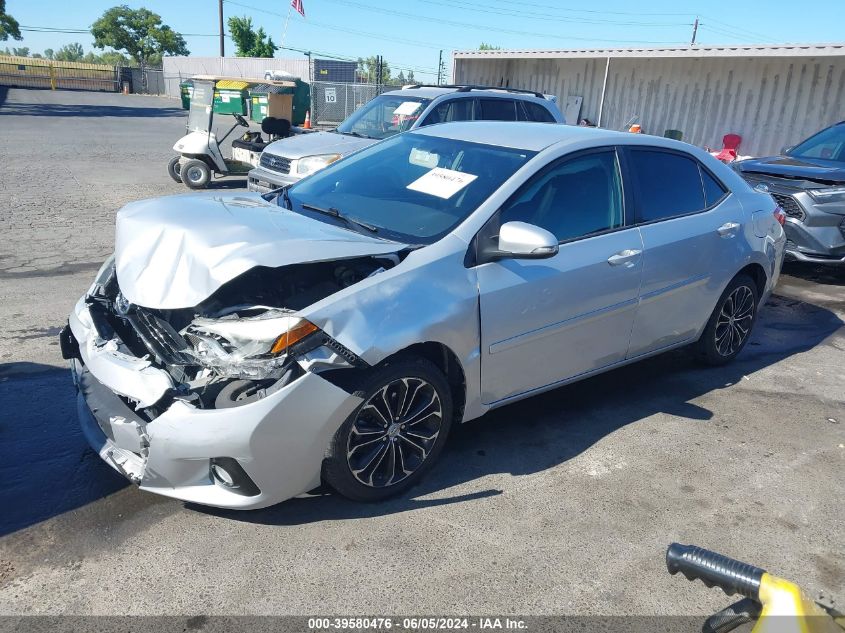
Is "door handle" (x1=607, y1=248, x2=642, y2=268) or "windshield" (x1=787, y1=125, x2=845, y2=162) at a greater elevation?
"windshield" (x1=787, y1=125, x2=845, y2=162)

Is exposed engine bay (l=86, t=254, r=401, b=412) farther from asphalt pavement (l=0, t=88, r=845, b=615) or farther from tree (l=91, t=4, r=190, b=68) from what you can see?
tree (l=91, t=4, r=190, b=68)

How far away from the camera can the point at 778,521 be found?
3.50m

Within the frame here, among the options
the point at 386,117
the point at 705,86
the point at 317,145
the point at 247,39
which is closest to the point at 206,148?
the point at 317,145

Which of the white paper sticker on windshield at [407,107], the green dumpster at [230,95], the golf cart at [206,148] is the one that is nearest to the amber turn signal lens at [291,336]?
the white paper sticker on windshield at [407,107]

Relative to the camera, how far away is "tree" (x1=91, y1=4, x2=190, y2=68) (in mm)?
74438

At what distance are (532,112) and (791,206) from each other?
378 cm

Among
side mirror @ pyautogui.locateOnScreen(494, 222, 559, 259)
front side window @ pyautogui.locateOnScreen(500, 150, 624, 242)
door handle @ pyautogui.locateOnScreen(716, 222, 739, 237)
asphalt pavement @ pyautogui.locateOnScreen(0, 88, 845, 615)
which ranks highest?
front side window @ pyautogui.locateOnScreen(500, 150, 624, 242)

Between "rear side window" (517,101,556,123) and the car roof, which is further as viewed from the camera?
"rear side window" (517,101,556,123)

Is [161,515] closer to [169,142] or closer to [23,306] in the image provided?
[23,306]

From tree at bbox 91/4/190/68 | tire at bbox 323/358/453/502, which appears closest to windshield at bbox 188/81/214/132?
tire at bbox 323/358/453/502

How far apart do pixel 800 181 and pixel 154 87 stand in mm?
51707

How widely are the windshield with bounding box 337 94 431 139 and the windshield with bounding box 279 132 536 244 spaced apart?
5095 millimetres

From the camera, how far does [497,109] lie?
9.97 meters

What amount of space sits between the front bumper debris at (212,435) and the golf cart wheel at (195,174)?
32.2 ft
